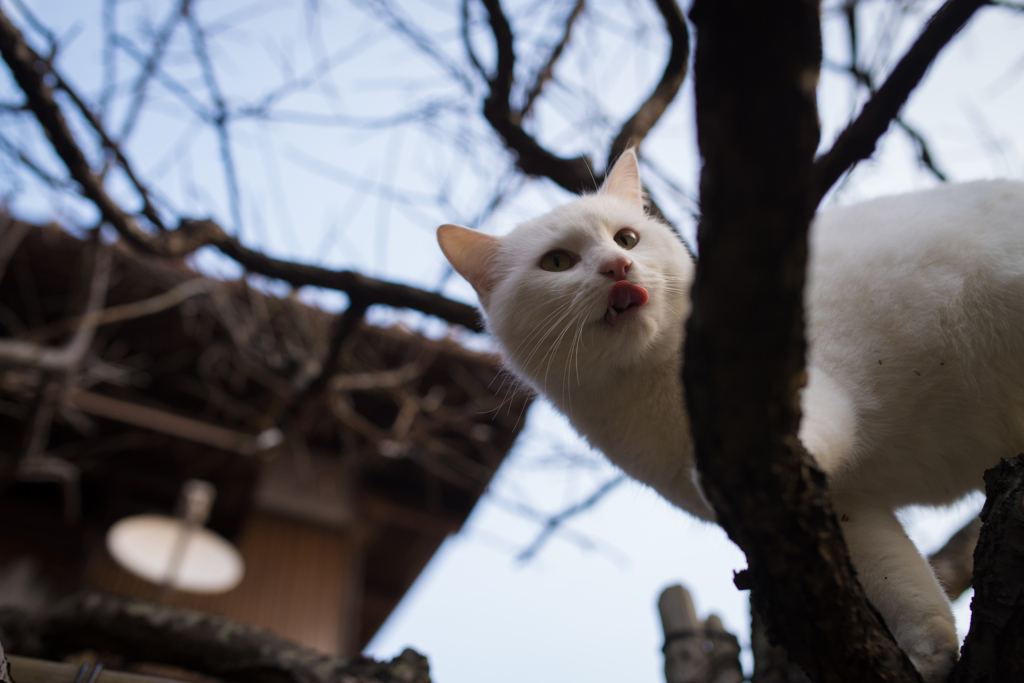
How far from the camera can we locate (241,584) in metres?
5.05

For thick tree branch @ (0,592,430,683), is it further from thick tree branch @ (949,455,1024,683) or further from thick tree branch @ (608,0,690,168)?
thick tree branch @ (608,0,690,168)

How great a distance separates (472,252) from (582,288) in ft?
1.89

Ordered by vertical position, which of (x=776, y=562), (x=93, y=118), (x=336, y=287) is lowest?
(x=776, y=562)

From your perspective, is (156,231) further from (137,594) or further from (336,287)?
(137,594)

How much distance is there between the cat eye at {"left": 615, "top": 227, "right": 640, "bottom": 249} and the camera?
1.70 meters

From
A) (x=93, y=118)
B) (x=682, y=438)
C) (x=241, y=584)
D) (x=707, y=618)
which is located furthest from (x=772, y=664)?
(x=241, y=584)

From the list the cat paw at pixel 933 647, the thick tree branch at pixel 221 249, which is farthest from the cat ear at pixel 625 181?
the cat paw at pixel 933 647

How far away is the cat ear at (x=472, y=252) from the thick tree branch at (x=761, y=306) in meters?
1.10

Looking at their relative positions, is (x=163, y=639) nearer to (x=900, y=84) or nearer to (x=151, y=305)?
(x=151, y=305)

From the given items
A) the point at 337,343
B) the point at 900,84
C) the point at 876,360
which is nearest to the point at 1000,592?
the point at 876,360

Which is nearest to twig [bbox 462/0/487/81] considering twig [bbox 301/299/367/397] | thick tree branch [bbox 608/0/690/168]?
thick tree branch [bbox 608/0/690/168]

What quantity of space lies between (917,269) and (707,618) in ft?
5.66

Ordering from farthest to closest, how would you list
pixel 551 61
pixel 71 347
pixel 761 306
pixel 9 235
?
pixel 9 235 < pixel 71 347 < pixel 551 61 < pixel 761 306

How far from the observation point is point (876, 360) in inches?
58.1
